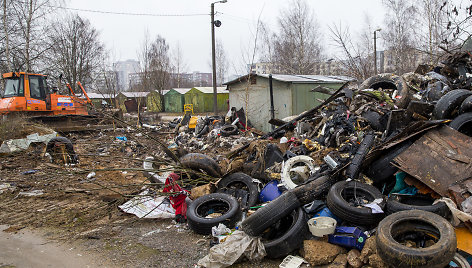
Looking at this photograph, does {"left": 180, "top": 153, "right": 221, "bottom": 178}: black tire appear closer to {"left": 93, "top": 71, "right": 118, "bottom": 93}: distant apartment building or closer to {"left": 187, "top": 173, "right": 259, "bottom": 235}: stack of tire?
{"left": 187, "top": 173, "right": 259, "bottom": 235}: stack of tire

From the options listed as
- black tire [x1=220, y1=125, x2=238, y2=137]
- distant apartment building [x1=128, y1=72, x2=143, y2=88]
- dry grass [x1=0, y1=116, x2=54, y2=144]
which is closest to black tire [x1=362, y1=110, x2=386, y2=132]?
black tire [x1=220, y1=125, x2=238, y2=137]

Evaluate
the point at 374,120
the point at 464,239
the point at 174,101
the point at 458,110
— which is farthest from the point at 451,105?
the point at 174,101

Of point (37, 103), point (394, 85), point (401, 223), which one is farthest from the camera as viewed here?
point (37, 103)

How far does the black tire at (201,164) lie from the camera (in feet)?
17.1

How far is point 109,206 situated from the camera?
502 cm

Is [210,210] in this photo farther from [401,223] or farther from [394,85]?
[394,85]

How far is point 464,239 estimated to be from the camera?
9.68 ft

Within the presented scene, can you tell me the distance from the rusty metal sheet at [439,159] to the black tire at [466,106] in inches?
44.5

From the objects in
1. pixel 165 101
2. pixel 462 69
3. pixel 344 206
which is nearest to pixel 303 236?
pixel 344 206

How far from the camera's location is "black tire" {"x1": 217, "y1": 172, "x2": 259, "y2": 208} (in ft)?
15.9

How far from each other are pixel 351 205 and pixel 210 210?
82.2 inches

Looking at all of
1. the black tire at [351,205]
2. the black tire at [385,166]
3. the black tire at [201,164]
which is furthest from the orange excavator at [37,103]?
the black tire at [385,166]

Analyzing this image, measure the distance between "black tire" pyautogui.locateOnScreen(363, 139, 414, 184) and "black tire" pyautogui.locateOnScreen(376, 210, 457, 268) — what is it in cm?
108

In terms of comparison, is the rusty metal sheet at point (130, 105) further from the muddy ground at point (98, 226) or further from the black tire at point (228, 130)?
the muddy ground at point (98, 226)
